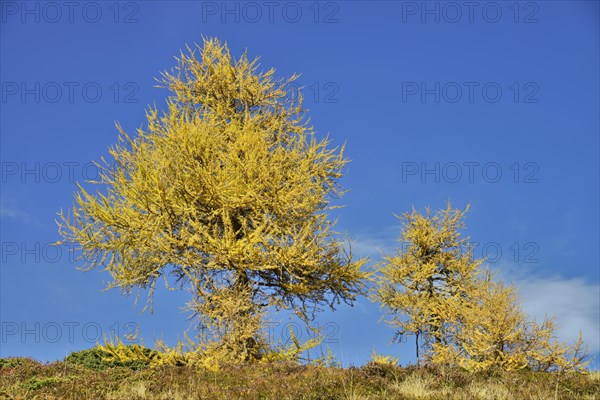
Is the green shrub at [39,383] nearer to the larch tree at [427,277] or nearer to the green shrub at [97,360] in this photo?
the green shrub at [97,360]

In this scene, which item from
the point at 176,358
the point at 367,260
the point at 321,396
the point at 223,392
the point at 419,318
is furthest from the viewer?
the point at 419,318

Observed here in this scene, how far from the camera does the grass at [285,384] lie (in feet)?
31.6

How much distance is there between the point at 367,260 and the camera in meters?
18.5

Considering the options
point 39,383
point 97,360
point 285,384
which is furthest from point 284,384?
point 97,360

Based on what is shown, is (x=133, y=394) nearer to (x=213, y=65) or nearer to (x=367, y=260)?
(x=367, y=260)

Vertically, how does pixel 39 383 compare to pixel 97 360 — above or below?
below

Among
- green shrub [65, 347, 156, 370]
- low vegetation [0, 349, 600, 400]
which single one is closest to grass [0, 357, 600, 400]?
low vegetation [0, 349, 600, 400]

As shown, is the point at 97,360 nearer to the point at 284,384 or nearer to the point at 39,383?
the point at 39,383

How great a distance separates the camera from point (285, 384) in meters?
10.7

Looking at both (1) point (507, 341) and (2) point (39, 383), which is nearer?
(2) point (39, 383)

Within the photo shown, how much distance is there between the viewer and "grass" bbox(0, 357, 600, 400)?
379 inches

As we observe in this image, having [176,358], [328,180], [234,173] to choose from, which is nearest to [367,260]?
[328,180]

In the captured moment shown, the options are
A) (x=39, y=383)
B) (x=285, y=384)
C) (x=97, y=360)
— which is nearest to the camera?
(x=285, y=384)

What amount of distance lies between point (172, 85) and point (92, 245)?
21.7 ft
